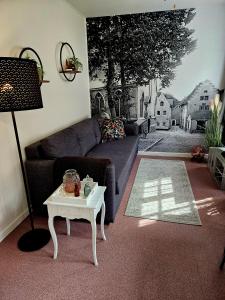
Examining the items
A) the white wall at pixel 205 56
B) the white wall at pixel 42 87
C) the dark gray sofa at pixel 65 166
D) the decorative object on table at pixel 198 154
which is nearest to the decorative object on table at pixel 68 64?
the white wall at pixel 42 87

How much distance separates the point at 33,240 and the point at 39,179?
592mm

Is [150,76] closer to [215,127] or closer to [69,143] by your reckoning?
[215,127]

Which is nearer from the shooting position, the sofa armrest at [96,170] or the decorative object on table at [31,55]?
the sofa armrest at [96,170]

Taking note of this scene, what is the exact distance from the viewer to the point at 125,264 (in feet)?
5.67

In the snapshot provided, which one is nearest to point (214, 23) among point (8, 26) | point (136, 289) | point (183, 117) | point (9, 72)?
point (183, 117)

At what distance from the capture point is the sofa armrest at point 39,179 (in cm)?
219

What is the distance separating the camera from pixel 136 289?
1.52m

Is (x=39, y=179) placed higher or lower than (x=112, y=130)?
lower

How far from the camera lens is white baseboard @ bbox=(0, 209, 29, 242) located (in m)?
2.05

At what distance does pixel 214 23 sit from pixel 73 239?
12.7ft

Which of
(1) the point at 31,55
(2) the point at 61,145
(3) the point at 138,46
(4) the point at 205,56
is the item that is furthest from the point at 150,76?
(2) the point at 61,145

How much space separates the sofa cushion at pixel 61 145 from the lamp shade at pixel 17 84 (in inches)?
25.0

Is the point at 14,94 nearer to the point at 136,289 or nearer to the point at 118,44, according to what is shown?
the point at 136,289

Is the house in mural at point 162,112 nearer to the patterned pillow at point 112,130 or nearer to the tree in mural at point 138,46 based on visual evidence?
the tree in mural at point 138,46
